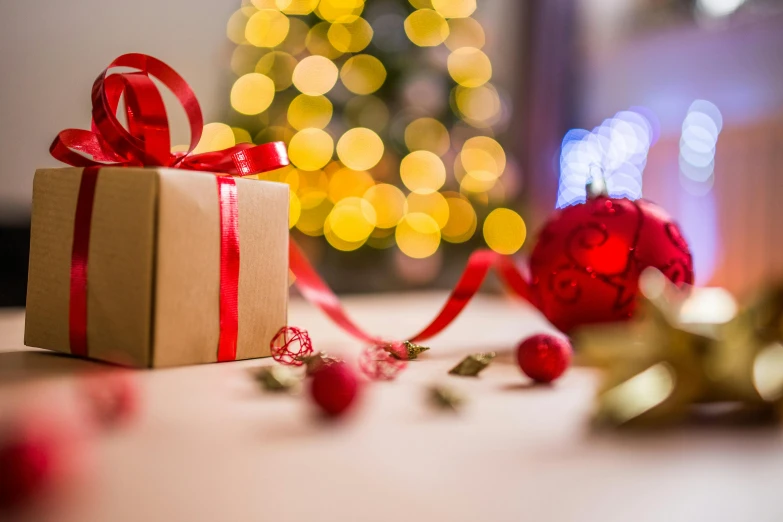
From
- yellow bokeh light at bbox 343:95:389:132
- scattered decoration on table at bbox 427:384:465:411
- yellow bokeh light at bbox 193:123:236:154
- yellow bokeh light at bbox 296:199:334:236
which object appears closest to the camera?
scattered decoration on table at bbox 427:384:465:411

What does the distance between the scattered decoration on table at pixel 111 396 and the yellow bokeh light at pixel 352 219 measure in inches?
67.3

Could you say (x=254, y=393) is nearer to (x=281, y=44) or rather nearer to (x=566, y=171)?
(x=281, y=44)

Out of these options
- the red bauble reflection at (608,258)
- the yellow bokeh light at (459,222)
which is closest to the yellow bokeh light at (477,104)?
the yellow bokeh light at (459,222)

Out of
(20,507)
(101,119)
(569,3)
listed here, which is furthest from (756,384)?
(569,3)

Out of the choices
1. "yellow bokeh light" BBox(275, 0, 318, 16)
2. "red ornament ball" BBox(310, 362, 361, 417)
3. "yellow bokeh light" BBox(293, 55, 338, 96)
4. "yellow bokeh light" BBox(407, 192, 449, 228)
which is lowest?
"red ornament ball" BBox(310, 362, 361, 417)

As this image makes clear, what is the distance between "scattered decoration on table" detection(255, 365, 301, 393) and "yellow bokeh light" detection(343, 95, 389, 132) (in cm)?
193

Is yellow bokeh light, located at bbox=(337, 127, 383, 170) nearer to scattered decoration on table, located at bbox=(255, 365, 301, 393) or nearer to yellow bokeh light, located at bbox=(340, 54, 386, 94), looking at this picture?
yellow bokeh light, located at bbox=(340, 54, 386, 94)

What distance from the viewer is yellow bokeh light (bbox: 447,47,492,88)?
2898mm

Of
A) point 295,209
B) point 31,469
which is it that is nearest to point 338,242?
point 295,209

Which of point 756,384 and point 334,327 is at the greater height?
point 756,384

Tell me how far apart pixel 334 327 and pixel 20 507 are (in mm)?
1143

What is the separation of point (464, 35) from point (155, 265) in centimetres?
240

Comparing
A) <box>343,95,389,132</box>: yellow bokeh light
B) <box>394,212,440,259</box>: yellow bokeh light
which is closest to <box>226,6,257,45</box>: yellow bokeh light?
<box>343,95,389,132</box>: yellow bokeh light

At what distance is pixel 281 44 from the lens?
2561 mm
